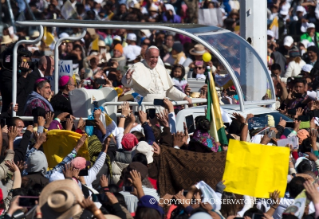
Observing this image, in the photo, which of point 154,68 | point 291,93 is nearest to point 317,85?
point 291,93

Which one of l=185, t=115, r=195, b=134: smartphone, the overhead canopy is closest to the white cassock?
the overhead canopy

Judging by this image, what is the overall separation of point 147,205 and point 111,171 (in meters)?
2.37

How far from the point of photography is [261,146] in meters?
9.05

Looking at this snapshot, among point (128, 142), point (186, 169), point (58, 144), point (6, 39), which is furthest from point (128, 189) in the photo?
→ point (6, 39)

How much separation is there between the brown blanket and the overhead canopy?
2948 millimetres

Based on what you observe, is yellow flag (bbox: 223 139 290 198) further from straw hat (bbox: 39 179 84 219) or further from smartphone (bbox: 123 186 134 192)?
straw hat (bbox: 39 179 84 219)

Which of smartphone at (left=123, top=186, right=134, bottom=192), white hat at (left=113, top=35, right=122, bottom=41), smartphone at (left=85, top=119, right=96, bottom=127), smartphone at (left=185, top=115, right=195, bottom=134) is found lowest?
smartphone at (left=123, top=186, right=134, bottom=192)

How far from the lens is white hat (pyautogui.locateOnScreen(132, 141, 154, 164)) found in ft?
33.8

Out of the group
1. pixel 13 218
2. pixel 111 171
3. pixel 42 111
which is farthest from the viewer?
pixel 42 111

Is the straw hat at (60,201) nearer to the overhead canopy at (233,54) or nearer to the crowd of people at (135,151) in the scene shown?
the crowd of people at (135,151)

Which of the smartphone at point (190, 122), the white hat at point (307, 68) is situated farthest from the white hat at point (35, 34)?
the smartphone at point (190, 122)

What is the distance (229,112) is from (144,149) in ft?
7.48

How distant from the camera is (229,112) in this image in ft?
40.2

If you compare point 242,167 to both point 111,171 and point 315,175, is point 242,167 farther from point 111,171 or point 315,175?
point 111,171
